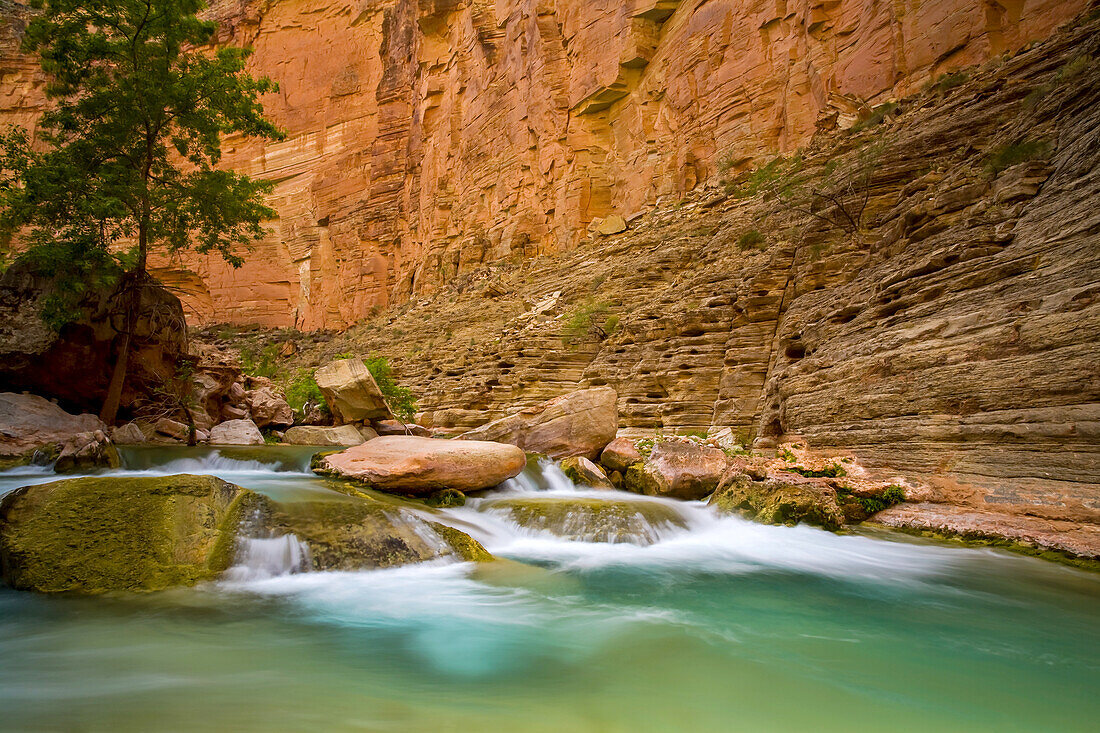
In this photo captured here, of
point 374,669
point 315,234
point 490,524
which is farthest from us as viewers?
point 315,234

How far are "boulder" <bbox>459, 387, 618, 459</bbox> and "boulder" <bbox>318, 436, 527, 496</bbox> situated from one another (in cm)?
202

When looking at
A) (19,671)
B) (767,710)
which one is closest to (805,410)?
(767,710)

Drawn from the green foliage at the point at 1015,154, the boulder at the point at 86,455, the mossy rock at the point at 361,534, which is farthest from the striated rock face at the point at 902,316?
the boulder at the point at 86,455

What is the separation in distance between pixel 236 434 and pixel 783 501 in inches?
422

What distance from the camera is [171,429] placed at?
10.9 m

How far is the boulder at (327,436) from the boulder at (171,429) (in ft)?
6.82

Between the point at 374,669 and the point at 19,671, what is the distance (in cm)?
173

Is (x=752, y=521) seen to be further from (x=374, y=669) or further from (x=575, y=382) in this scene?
(x=575, y=382)

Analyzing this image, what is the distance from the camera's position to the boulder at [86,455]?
734 centimetres

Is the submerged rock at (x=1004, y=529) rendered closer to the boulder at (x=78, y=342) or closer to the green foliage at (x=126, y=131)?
the green foliage at (x=126, y=131)

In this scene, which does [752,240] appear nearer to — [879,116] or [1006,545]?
→ [879,116]

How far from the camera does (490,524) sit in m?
6.64

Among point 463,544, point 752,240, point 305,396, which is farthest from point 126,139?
point 752,240

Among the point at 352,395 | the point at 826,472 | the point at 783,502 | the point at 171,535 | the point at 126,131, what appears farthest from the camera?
the point at 352,395
